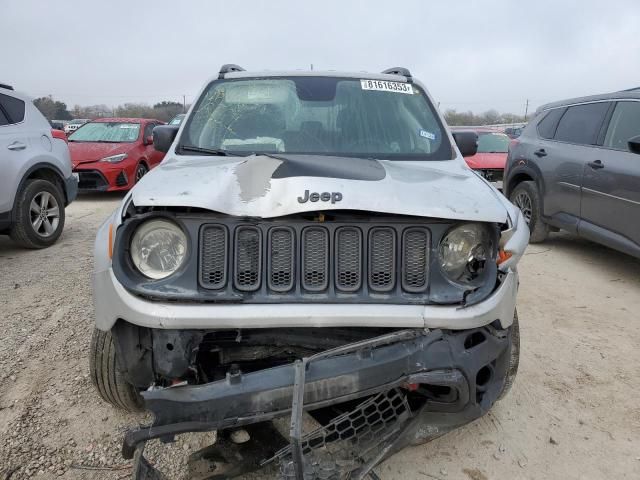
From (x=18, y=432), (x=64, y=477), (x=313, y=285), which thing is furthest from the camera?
(x=18, y=432)

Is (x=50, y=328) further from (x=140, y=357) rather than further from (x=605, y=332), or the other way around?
(x=605, y=332)

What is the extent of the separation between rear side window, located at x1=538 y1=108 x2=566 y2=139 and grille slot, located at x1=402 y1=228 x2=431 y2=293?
5065 millimetres

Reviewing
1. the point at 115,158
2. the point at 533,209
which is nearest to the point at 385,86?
the point at 533,209

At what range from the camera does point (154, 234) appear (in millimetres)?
2141

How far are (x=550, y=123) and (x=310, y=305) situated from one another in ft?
18.6

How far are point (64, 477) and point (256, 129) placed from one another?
2.12 m

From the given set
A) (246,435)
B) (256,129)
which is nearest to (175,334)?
(246,435)

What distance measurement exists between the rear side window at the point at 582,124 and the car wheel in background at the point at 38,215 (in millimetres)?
6240

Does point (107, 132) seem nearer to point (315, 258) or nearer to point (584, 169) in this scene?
point (584, 169)

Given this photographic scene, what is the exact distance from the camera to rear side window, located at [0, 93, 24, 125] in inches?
226

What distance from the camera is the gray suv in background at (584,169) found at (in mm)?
4840

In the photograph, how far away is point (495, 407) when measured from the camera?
116 inches

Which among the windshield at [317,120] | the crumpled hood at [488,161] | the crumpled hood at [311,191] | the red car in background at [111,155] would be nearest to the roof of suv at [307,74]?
the windshield at [317,120]

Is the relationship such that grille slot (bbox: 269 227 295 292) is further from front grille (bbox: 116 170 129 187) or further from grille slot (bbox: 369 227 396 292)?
front grille (bbox: 116 170 129 187)
